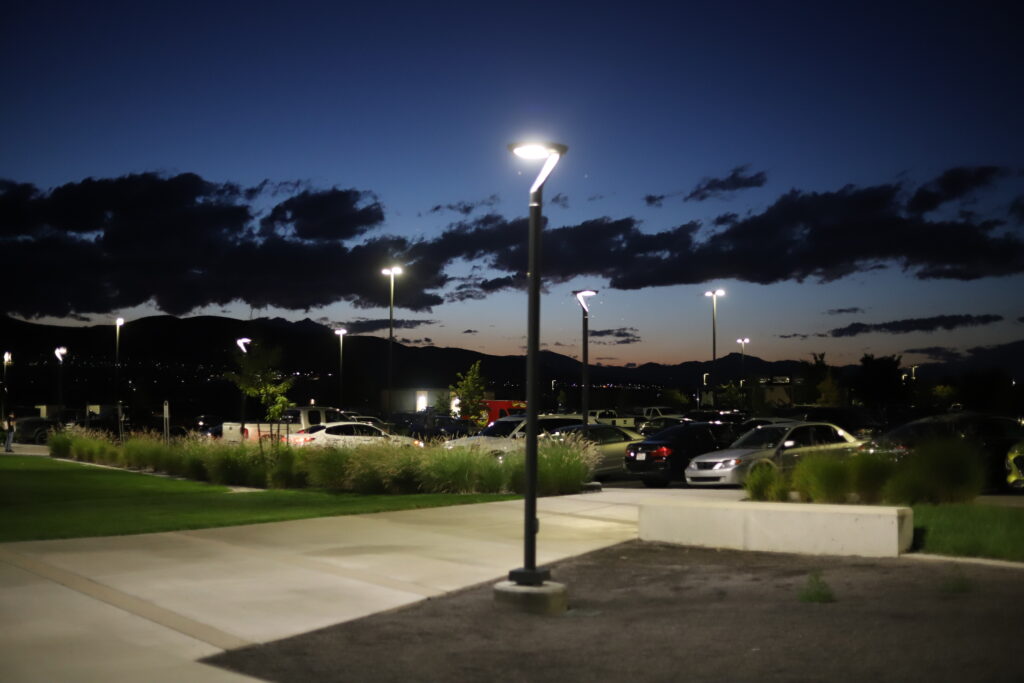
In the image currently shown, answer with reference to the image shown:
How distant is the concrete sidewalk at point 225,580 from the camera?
756cm

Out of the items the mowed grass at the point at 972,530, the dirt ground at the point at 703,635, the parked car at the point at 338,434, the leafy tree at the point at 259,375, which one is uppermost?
the leafy tree at the point at 259,375

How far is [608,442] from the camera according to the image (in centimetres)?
2589

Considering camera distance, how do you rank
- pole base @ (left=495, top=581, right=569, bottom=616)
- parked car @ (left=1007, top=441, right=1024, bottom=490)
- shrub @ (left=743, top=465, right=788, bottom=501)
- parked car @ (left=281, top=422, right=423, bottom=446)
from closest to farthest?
pole base @ (left=495, top=581, right=569, bottom=616) < shrub @ (left=743, top=465, right=788, bottom=501) < parked car @ (left=1007, top=441, right=1024, bottom=490) < parked car @ (left=281, top=422, right=423, bottom=446)

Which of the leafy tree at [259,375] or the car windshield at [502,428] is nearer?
the car windshield at [502,428]

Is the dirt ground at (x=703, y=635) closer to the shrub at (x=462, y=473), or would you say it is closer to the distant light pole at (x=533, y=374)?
the distant light pole at (x=533, y=374)

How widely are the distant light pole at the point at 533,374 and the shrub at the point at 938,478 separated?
7388 mm

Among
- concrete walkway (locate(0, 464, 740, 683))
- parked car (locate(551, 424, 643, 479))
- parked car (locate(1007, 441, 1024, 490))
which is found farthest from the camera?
parked car (locate(551, 424, 643, 479))

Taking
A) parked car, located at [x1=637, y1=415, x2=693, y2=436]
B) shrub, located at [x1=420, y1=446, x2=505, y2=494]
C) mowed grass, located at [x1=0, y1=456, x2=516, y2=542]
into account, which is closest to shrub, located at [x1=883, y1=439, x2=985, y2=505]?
mowed grass, located at [x1=0, y1=456, x2=516, y2=542]

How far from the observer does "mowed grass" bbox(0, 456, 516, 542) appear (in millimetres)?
14992

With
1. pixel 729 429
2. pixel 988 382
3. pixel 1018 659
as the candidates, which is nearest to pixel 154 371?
pixel 988 382

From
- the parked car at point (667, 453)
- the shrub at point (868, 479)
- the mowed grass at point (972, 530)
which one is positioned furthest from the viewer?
the parked car at point (667, 453)

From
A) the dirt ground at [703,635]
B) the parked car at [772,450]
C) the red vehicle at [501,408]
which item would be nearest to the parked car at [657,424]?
the red vehicle at [501,408]

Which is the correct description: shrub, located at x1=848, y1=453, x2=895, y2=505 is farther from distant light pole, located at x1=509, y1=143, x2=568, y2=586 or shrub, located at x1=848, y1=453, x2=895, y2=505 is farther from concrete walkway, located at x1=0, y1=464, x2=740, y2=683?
distant light pole, located at x1=509, y1=143, x2=568, y2=586

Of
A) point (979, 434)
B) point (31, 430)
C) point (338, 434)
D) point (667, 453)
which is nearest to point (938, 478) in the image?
point (979, 434)
